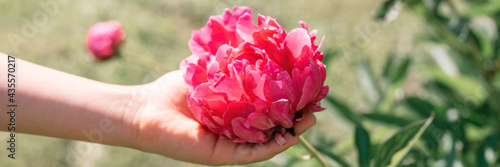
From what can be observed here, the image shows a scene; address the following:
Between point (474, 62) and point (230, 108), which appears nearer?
point (230, 108)

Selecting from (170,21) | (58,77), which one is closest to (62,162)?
(170,21)

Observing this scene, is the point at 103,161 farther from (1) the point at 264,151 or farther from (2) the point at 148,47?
(1) the point at 264,151

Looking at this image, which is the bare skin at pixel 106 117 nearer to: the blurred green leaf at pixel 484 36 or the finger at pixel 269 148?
the finger at pixel 269 148

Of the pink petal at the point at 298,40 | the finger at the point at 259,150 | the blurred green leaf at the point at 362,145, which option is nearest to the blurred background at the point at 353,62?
the blurred green leaf at the point at 362,145

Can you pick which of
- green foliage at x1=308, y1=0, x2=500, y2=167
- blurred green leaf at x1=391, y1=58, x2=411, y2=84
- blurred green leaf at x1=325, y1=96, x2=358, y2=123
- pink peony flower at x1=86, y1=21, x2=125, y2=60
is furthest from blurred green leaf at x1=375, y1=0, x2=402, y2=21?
pink peony flower at x1=86, y1=21, x2=125, y2=60

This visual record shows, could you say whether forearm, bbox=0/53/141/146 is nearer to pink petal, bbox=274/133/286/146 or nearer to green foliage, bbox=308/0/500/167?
pink petal, bbox=274/133/286/146

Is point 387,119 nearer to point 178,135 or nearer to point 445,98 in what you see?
point 445,98
